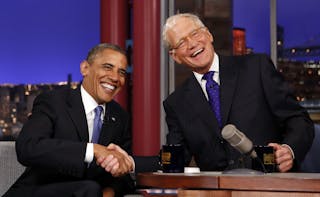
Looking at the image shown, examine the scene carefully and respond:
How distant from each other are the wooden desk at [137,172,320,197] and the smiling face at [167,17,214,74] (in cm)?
73

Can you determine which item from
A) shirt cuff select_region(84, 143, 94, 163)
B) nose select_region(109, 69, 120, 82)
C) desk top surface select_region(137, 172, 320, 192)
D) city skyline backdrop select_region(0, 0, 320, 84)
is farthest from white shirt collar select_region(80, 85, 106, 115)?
city skyline backdrop select_region(0, 0, 320, 84)

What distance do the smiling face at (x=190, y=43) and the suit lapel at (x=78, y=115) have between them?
40cm

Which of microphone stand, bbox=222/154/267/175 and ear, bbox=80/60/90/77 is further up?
ear, bbox=80/60/90/77

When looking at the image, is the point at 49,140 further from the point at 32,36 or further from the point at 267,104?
the point at 32,36

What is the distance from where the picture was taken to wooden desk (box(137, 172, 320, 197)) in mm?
1339

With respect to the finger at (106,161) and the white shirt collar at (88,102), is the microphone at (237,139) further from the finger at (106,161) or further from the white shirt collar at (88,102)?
the white shirt collar at (88,102)

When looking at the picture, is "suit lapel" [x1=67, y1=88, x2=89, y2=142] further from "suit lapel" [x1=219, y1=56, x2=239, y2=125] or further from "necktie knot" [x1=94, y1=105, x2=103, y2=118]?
"suit lapel" [x1=219, y1=56, x2=239, y2=125]

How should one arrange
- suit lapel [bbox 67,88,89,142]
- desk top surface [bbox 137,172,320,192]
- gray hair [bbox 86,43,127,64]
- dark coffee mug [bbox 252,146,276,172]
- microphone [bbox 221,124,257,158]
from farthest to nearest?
gray hair [bbox 86,43,127,64] → suit lapel [bbox 67,88,89,142] → dark coffee mug [bbox 252,146,276,172] → microphone [bbox 221,124,257,158] → desk top surface [bbox 137,172,320,192]

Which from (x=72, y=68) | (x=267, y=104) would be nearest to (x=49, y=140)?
(x=267, y=104)

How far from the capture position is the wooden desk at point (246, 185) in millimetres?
1339

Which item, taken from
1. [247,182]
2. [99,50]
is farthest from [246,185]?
[99,50]

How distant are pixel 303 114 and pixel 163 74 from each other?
3.15 m

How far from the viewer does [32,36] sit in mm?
6973

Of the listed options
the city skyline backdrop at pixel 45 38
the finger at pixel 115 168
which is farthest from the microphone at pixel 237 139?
the city skyline backdrop at pixel 45 38
